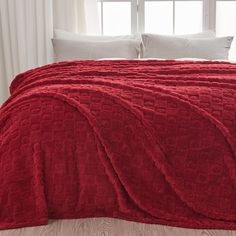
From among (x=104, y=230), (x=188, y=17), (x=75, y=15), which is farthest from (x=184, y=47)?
(x=104, y=230)

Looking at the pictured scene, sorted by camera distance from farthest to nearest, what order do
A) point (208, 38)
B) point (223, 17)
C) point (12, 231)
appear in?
1. point (223, 17)
2. point (208, 38)
3. point (12, 231)

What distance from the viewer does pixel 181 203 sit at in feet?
8.20

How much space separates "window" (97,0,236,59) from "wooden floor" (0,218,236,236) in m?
2.85

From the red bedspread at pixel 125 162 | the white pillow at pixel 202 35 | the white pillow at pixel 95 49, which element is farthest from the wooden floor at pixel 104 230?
the white pillow at pixel 202 35

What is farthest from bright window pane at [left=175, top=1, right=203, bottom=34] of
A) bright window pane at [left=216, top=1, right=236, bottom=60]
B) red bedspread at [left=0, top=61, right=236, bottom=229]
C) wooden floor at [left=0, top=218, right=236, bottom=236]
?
wooden floor at [left=0, top=218, right=236, bottom=236]

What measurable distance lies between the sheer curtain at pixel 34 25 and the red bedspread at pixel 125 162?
2.45 meters

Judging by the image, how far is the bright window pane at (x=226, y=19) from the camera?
16.5 feet

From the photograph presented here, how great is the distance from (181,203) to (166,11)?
2.86 metres

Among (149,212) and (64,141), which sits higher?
(64,141)

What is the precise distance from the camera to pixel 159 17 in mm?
5066

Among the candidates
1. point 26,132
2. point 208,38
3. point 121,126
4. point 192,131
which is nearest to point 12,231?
point 26,132

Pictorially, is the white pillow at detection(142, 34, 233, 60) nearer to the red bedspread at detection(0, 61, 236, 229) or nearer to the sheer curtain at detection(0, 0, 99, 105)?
the sheer curtain at detection(0, 0, 99, 105)

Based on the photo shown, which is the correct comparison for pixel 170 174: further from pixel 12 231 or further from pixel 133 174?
pixel 12 231

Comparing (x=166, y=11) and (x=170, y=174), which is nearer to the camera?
(x=170, y=174)
